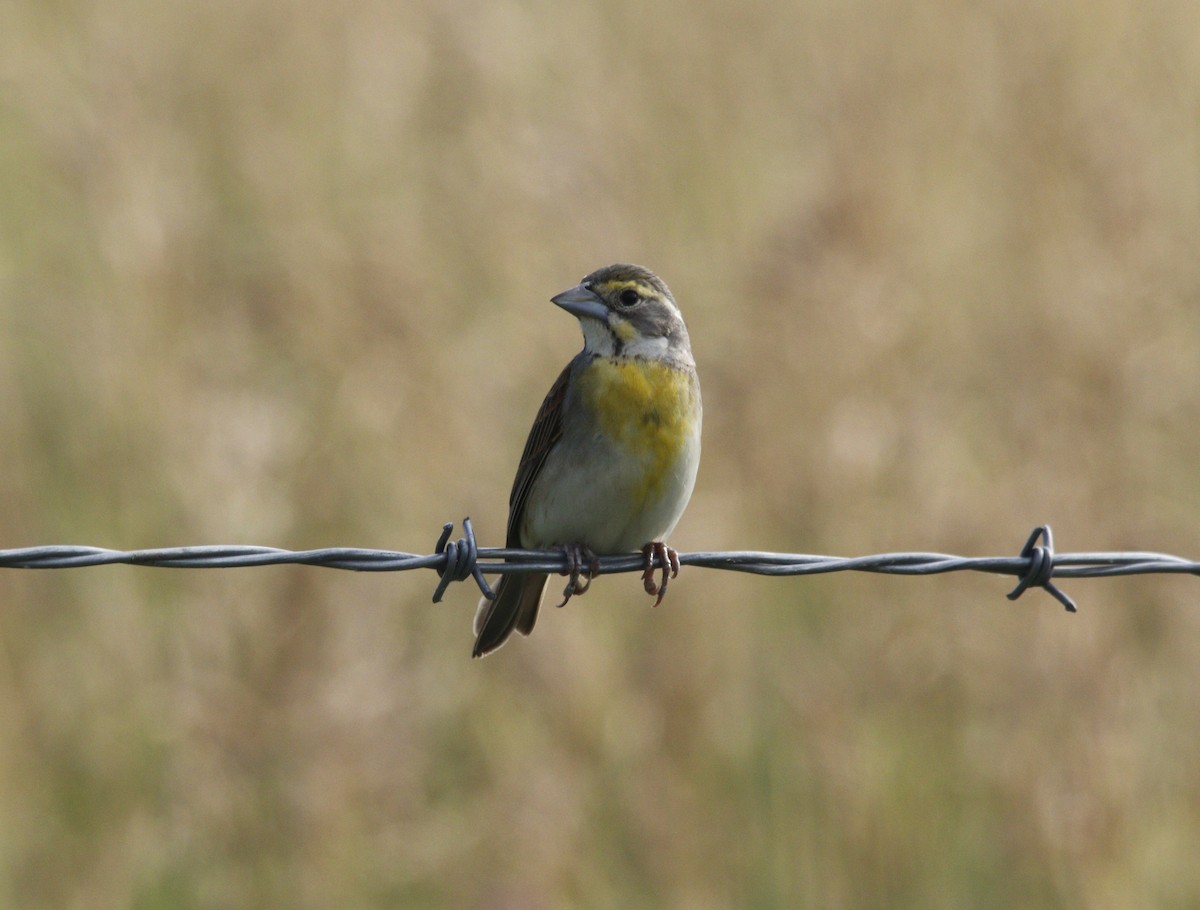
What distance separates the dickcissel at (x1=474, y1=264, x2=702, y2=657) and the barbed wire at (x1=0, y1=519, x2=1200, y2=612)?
22 centimetres

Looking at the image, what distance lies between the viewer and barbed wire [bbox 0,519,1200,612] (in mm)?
3129

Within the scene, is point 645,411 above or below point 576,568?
above

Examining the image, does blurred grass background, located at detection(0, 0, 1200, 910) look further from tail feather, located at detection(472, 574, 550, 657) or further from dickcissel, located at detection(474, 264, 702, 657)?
dickcissel, located at detection(474, 264, 702, 657)

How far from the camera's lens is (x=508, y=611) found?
4695mm

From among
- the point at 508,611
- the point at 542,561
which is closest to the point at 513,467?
the point at 508,611

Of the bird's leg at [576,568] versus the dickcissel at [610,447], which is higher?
the dickcissel at [610,447]

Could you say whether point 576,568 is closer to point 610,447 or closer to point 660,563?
point 660,563

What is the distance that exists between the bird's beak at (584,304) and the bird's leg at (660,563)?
2.51ft

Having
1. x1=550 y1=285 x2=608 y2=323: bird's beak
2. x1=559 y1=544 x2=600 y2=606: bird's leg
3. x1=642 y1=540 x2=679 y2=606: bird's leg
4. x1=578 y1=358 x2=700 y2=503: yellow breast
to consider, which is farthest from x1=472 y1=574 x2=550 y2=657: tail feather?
x1=550 y1=285 x2=608 y2=323: bird's beak

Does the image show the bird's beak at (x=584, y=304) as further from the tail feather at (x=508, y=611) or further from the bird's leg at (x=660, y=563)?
the tail feather at (x=508, y=611)

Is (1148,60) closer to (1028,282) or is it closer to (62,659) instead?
(1028,282)

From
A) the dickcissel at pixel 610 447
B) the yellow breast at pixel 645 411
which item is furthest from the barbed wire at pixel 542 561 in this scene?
the yellow breast at pixel 645 411

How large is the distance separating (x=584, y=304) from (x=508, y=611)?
3.40ft

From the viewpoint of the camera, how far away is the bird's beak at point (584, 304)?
15.3ft
